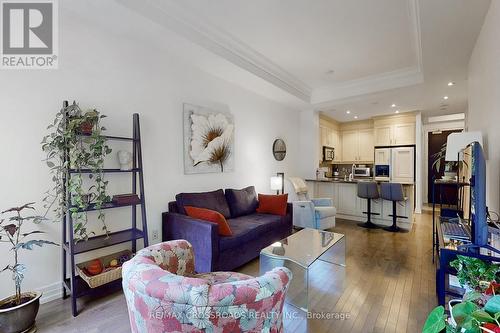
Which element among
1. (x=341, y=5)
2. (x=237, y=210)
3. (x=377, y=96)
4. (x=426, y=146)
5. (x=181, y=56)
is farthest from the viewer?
(x=426, y=146)

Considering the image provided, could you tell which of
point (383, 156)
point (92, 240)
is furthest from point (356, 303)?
point (383, 156)

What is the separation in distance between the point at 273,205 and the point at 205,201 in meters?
1.16

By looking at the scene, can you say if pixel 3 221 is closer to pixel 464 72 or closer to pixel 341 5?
pixel 341 5

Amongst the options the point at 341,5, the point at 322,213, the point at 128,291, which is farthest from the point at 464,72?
the point at 128,291

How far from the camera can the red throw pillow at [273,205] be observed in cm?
378

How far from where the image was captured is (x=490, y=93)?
7.00ft

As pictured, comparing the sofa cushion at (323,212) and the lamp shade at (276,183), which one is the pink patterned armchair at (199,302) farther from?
the lamp shade at (276,183)

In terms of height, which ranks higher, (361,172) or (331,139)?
(331,139)

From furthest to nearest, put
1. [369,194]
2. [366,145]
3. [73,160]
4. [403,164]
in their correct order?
[366,145], [403,164], [369,194], [73,160]

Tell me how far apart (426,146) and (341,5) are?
6.42 m

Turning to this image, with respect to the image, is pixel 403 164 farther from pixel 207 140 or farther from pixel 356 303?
pixel 207 140

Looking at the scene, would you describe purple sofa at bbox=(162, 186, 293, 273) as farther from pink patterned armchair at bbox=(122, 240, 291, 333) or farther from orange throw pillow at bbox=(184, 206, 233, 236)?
pink patterned armchair at bbox=(122, 240, 291, 333)

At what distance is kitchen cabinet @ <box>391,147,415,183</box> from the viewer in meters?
5.91

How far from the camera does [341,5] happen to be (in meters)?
2.46
